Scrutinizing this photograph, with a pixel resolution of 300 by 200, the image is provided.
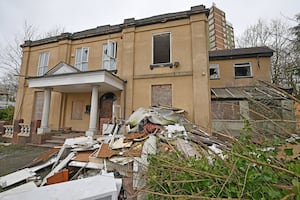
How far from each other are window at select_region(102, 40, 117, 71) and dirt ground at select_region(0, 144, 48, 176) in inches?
246

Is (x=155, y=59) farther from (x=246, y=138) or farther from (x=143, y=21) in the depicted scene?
(x=246, y=138)

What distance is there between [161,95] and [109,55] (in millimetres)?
4369

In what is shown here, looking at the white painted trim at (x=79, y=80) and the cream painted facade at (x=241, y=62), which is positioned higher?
the cream painted facade at (x=241, y=62)

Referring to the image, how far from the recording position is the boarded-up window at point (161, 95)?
950cm

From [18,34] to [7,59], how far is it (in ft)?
11.8

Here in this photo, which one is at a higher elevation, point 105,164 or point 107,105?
point 107,105

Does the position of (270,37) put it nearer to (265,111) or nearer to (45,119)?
(265,111)

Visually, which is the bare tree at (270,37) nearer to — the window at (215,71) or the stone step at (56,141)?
the window at (215,71)

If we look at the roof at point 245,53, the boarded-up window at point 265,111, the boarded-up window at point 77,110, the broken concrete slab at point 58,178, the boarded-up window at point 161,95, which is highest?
the roof at point 245,53

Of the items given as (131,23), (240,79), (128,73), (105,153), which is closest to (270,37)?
(240,79)

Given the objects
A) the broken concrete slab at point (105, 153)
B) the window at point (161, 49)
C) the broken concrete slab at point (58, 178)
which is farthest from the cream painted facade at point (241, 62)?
the broken concrete slab at point (58, 178)

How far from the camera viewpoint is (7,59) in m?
20.4

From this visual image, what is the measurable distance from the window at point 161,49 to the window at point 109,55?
273 cm

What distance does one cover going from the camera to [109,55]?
412 inches
